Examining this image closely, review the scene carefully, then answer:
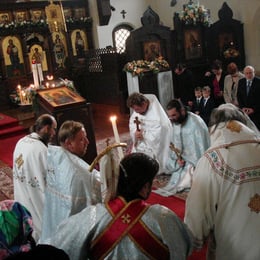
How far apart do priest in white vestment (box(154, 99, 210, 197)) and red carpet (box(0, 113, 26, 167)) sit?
4352mm

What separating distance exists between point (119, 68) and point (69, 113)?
6.07 m

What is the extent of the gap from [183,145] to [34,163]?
231 centimetres

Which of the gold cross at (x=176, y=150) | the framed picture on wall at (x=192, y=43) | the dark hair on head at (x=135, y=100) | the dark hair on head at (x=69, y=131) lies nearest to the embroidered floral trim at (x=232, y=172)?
the dark hair on head at (x=69, y=131)

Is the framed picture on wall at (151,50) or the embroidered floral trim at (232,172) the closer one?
the embroidered floral trim at (232,172)

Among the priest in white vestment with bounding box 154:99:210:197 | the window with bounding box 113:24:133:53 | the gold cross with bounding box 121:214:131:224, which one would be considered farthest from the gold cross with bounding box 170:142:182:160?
the window with bounding box 113:24:133:53

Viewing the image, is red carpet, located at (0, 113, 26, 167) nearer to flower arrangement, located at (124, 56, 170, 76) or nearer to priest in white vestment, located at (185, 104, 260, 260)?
flower arrangement, located at (124, 56, 170, 76)

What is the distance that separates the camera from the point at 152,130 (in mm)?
6176

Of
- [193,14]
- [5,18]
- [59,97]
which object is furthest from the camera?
[5,18]

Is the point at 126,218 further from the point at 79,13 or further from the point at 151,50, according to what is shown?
the point at 79,13

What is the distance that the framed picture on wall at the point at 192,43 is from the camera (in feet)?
46.3

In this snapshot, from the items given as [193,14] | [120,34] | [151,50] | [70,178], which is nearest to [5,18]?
[120,34]

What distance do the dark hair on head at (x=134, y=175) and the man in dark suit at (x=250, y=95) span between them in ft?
17.2

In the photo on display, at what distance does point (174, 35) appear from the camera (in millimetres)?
13859

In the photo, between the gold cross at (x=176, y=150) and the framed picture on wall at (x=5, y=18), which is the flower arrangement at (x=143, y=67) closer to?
the gold cross at (x=176, y=150)
